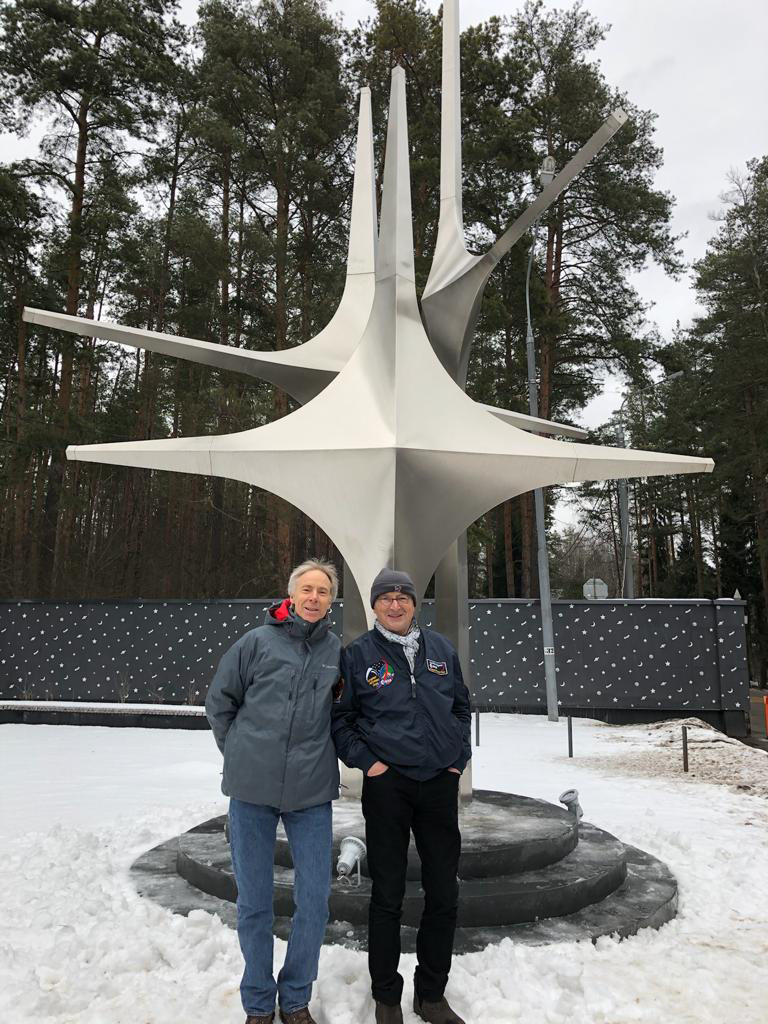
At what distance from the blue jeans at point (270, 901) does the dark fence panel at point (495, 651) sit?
12.6 metres

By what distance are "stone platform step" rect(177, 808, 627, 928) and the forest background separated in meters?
13.6

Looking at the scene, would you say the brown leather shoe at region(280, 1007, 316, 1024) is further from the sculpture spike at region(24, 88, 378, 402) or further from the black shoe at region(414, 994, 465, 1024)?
the sculpture spike at region(24, 88, 378, 402)

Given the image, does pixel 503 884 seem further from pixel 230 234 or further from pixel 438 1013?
pixel 230 234

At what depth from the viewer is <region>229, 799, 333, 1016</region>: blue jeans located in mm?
3000

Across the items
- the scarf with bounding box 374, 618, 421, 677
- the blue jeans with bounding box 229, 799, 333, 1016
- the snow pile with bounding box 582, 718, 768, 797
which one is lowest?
the snow pile with bounding box 582, 718, 768, 797

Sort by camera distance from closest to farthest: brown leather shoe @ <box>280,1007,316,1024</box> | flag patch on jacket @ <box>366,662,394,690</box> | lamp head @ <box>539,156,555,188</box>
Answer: brown leather shoe @ <box>280,1007,316,1024</box> → flag patch on jacket @ <box>366,662,394,690</box> → lamp head @ <box>539,156,555,188</box>

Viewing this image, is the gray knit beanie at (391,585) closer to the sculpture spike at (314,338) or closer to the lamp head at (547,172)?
the sculpture spike at (314,338)

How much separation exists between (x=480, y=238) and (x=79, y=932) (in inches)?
804

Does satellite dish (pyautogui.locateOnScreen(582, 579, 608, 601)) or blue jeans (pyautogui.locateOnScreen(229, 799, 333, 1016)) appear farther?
satellite dish (pyautogui.locateOnScreen(582, 579, 608, 601))

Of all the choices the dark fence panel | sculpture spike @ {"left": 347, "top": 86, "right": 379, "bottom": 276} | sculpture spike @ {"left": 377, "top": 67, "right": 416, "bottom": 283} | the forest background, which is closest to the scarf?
sculpture spike @ {"left": 377, "top": 67, "right": 416, "bottom": 283}

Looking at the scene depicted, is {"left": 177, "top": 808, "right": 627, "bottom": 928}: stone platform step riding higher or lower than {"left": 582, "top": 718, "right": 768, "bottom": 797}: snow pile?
higher

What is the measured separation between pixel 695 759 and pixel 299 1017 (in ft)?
29.8

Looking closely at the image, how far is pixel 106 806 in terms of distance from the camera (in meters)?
7.36

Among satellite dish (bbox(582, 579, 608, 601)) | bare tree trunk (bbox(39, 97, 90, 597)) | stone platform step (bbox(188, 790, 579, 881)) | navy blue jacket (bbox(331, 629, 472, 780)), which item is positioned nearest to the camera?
navy blue jacket (bbox(331, 629, 472, 780))
